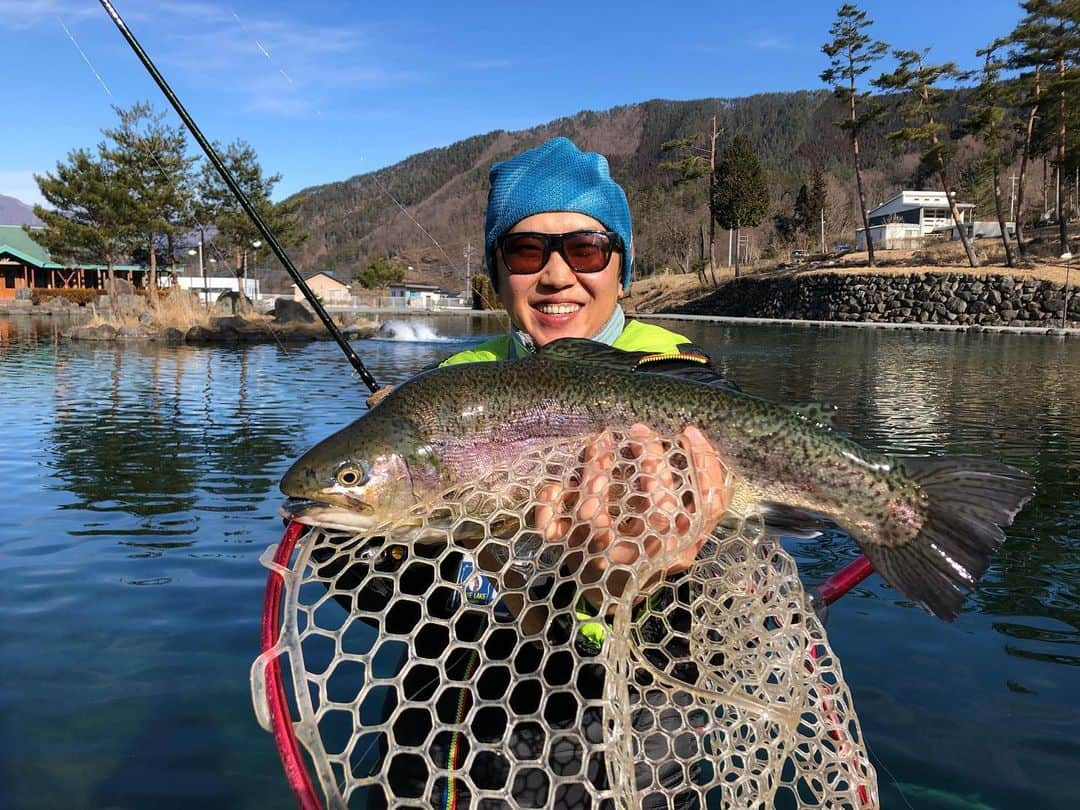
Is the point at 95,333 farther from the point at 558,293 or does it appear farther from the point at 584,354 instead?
the point at 584,354

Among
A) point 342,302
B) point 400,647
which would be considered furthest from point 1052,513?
point 342,302

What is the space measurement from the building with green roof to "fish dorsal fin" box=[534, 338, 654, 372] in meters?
92.5

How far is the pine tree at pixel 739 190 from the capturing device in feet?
294

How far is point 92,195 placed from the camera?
60.5 metres

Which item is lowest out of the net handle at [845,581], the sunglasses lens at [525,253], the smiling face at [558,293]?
the net handle at [845,581]

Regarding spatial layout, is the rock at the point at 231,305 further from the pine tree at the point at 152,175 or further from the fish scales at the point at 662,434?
the fish scales at the point at 662,434

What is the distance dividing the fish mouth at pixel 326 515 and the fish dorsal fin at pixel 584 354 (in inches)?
35.5

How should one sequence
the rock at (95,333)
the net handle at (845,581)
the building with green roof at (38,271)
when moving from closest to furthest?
1. the net handle at (845,581)
2. the rock at (95,333)
3. the building with green roof at (38,271)

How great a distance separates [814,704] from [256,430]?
52.7 ft

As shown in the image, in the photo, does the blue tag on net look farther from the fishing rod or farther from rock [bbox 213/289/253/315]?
rock [bbox 213/289/253/315]

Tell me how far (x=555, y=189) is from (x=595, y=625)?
193 cm

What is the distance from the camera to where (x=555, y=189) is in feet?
11.4

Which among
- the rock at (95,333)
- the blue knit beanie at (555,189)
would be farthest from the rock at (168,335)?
the blue knit beanie at (555,189)

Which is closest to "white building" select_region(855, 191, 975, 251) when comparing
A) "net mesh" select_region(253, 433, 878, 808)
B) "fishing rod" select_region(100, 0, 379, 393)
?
"fishing rod" select_region(100, 0, 379, 393)
